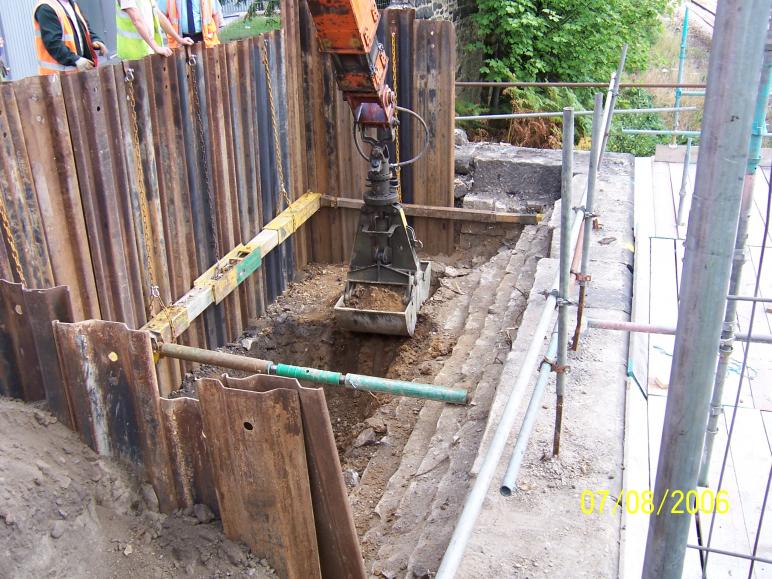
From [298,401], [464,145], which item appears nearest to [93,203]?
[298,401]

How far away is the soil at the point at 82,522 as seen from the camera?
2.91 metres

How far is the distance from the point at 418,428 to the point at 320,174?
4041mm

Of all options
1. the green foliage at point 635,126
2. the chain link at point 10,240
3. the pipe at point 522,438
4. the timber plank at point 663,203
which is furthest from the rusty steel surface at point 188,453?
the green foliage at point 635,126

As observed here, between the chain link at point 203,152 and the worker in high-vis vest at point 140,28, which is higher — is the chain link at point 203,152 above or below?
below

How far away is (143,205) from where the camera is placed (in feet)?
19.1

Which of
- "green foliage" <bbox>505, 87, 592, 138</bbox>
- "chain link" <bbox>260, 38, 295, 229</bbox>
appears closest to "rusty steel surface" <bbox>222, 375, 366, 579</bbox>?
"chain link" <bbox>260, 38, 295, 229</bbox>

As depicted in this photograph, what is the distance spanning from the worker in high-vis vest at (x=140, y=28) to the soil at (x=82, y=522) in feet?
11.9

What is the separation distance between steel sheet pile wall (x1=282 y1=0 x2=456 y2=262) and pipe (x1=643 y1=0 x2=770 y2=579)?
6.67 metres

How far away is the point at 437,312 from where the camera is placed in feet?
24.4

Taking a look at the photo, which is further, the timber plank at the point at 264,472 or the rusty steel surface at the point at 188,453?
the rusty steel surface at the point at 188,453

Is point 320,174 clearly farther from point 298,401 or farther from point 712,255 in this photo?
point 712,255

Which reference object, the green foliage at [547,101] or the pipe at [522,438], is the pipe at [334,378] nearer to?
the pipe at [522,438]

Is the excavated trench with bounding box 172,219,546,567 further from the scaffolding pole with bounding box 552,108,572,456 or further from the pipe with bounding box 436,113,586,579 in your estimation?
the pipe with bounding box 436,113,586,579

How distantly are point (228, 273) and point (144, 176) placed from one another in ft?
4.15
